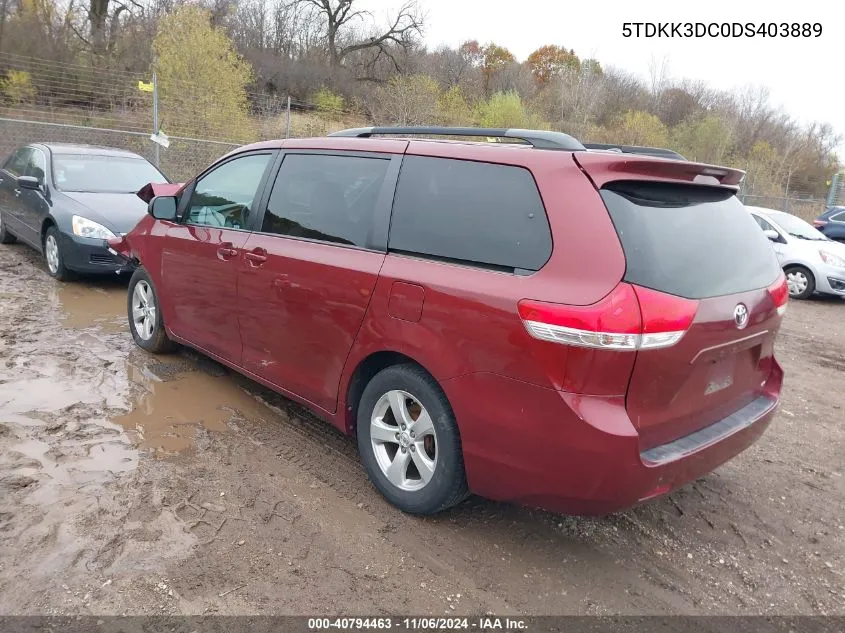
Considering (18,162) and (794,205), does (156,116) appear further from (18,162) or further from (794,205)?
(794,205)

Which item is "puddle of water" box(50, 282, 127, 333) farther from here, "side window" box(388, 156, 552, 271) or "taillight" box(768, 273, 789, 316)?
"taillight" box(768, 273, 789, 316)

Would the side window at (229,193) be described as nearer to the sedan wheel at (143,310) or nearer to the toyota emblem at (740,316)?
the sedan wheel at (143,310)

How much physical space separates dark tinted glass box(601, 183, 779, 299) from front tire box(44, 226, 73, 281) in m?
6.75

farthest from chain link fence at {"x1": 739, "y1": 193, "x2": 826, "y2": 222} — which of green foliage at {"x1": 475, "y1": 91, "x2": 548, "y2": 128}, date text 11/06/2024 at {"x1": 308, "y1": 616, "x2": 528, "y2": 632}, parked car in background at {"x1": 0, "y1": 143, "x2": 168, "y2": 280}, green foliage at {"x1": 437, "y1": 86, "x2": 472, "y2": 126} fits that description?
date text 11/06/2024 at {"x1": 308, "y1": 616, "x2": 528, "y2": 632}

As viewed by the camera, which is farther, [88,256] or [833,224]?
[833,224]

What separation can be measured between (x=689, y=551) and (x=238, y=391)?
3126 mm

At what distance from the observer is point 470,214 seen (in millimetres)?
2758

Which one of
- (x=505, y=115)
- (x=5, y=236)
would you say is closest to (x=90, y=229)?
(x=5, y=236)

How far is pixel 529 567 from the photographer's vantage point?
2.75m

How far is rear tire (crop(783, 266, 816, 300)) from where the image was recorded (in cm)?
1033

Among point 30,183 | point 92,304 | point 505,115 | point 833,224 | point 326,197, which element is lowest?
point 92,304

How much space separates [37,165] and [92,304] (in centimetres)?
277

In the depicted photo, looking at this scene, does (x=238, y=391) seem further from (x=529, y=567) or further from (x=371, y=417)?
(x=529, y=567)

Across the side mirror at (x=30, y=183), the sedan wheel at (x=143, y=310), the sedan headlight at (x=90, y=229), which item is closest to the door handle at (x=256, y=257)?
the sedan wheel at (x=143, y=310)
